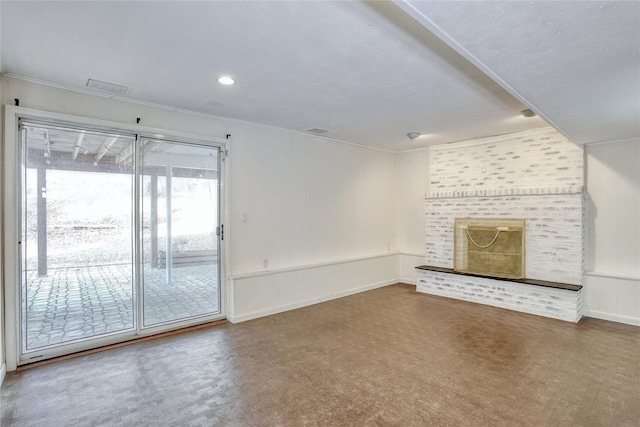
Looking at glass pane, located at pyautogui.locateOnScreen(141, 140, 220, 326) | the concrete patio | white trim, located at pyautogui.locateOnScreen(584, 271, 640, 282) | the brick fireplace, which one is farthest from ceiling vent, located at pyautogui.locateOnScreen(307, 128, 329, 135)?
white trim, located at pyautogui.locateOnScreen(584, 271, 640, 282)

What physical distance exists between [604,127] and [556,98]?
1.56 meters

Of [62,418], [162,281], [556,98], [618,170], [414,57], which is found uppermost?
[414,57]

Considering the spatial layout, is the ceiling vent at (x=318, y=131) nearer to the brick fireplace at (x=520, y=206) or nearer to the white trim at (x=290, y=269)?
the white trim at (x=290, y=269)

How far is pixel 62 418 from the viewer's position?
2330 mm

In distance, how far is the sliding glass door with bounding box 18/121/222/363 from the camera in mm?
3256

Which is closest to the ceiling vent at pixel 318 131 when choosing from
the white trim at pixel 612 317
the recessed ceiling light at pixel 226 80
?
the recessed ceiling light at pixel 226 80

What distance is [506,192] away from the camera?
5.16 m

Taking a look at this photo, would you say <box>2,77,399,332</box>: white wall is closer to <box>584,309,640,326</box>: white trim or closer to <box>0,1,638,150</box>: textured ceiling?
<box>0,1,638,150</box>: textured ceiling

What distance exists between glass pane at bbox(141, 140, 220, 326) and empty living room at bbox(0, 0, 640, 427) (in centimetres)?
3

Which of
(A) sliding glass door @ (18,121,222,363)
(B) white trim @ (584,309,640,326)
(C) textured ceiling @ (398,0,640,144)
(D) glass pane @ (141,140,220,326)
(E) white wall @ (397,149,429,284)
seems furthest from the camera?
(E) white wall @ (397,149,429,284)

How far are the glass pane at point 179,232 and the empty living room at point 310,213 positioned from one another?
0.03 m

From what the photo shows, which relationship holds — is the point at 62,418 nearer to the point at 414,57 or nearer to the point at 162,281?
the point at 162,281

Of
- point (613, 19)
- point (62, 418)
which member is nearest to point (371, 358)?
point (62, 418)

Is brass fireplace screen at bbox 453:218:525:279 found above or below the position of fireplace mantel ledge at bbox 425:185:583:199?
below
